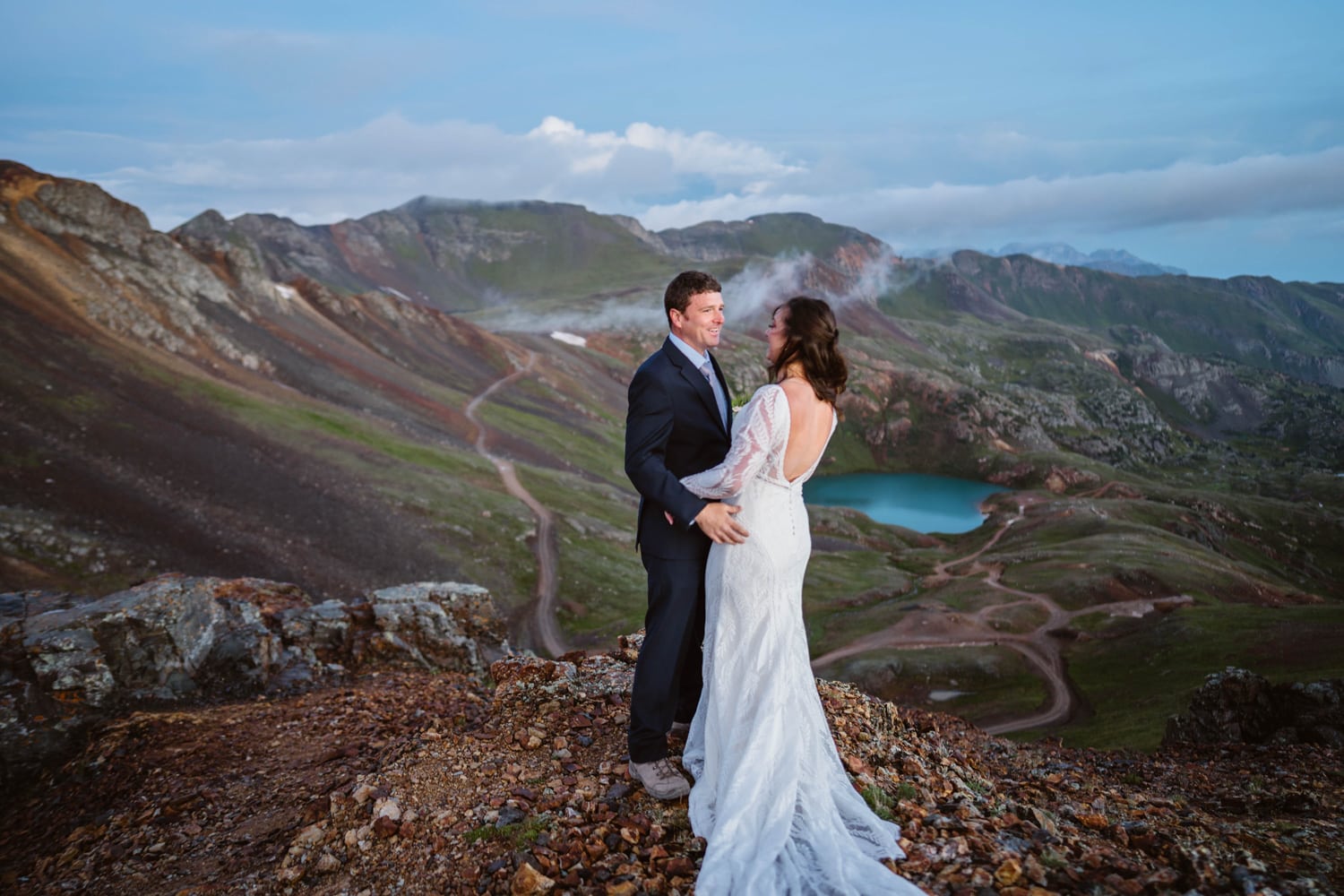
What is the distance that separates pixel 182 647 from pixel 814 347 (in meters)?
17.9

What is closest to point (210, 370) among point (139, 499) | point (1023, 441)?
point (139, 499)

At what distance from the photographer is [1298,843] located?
869 centimetres

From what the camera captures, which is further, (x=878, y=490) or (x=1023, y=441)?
(x=1023, y=441)

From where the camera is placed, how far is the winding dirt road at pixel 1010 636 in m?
51.4

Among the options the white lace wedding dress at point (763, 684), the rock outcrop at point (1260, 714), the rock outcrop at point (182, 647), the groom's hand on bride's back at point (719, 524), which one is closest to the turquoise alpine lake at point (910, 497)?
the rock outcrop at point (1260, 714)

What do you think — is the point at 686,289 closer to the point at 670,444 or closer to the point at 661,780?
the point at 670,444

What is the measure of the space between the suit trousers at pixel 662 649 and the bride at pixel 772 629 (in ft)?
1.17

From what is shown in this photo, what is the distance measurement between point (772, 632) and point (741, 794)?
1705 mm

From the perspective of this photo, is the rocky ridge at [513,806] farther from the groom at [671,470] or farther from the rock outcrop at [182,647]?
the groom at [671,470]

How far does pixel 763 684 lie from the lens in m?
7.93

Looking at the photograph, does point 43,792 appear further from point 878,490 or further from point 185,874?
point 878,490

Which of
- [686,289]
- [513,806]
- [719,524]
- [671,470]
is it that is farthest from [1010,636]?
[686,289]

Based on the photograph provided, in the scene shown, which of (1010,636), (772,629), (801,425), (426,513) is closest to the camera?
(801,425)

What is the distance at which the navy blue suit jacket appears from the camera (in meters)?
7.82
